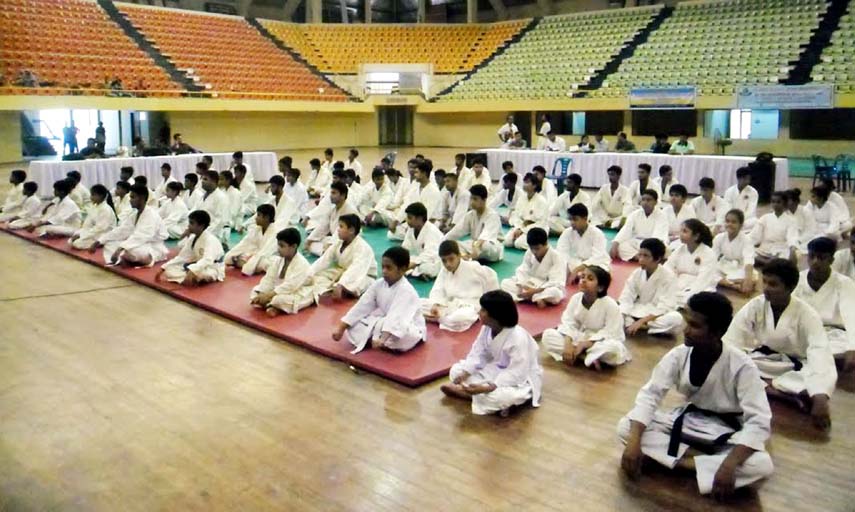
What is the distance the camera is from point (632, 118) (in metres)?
21.9

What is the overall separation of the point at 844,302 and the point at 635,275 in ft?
4.59

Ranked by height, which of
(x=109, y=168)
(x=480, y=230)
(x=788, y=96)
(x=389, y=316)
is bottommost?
(x=389, y=316)

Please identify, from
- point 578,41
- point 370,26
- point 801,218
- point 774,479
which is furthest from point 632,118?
point 774,479

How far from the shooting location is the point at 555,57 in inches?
960

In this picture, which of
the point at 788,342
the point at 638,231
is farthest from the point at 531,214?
the point at 788,342

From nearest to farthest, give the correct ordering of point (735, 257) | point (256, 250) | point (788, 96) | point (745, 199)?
point (735, 257), point (256, 250), point (745, 199), point (788, 96)

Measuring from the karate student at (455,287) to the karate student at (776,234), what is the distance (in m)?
3.67

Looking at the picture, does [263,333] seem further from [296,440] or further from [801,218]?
[801,218]

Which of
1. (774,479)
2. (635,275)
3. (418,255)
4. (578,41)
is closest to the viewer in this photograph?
(774,479)

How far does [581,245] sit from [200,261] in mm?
3829

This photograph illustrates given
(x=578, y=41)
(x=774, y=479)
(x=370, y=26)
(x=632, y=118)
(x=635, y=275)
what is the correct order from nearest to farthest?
(x=774, y=479), (x=635, y=275), (x=632, y=118), (x=578, y=41), (x=370, y=26)

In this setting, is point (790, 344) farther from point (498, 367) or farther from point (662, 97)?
point (662, 97)

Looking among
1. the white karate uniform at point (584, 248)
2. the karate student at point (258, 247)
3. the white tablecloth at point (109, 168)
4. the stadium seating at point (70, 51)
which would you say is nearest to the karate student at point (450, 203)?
the white karate uniform at point (584, 248)

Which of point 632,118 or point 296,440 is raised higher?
point 632,118
